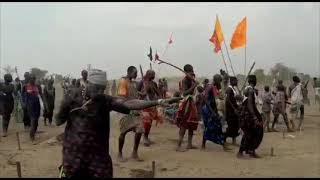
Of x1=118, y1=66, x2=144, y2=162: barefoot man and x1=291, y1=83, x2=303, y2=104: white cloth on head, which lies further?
x1=291, y1=83, x2=303, y2=104: white cloth on head

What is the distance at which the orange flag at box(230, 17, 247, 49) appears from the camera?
1115 cm

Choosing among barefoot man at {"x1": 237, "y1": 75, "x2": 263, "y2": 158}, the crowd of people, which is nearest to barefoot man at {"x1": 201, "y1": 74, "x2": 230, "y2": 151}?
the crowd of people

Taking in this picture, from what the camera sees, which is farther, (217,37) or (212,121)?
(217,37)

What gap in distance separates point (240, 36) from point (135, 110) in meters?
4.02

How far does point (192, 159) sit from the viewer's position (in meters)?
9.69

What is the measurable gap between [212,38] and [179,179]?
580 centimetres

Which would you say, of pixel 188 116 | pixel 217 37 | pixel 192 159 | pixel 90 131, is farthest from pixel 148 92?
pixel 90 131

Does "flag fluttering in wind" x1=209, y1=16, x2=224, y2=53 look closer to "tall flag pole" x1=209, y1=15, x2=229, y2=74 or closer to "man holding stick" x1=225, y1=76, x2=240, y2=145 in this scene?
"tall flag pole" x1=209, y1=15, x2=229, y2=74

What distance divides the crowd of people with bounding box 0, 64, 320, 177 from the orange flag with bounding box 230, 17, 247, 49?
101 centimetres

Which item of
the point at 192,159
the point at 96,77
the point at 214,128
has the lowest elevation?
the point at 192,159

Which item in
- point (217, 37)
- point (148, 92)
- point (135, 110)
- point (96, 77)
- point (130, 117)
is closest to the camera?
point (96, 77)

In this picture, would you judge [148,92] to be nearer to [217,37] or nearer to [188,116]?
[188,116]

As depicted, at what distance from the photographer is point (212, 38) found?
13000 millimetres

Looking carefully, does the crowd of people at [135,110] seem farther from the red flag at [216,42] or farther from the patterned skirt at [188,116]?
the red flag at [216,42]
